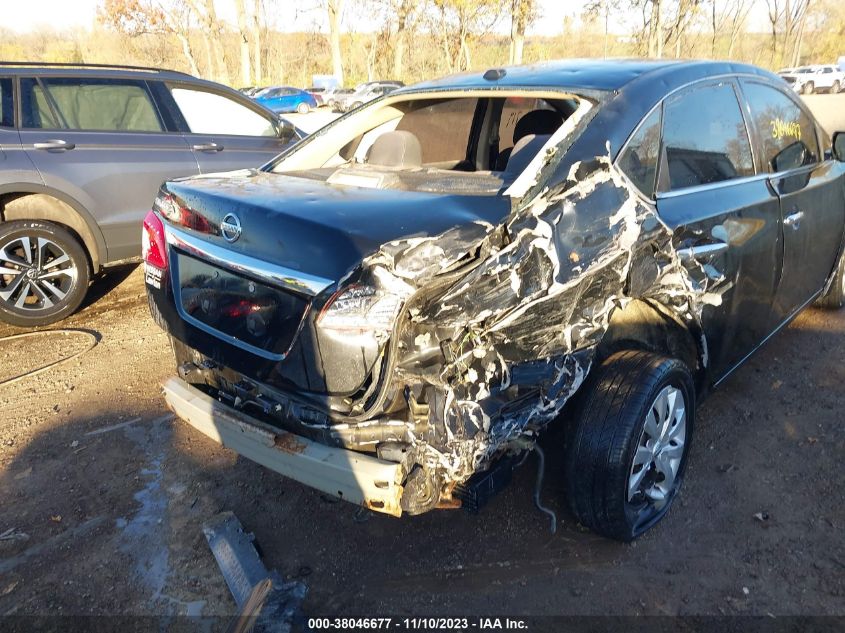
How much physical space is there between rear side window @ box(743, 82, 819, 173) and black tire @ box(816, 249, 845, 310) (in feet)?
3.42

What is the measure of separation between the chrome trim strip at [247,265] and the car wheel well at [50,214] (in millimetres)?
2730

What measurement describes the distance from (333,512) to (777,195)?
259 centimetres

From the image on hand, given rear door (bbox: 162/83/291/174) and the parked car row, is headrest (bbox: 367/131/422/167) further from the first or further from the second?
the parked car row

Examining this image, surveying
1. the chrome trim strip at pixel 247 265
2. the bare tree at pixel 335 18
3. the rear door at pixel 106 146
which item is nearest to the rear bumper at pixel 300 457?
the chrome trim strip at pixel 247 265

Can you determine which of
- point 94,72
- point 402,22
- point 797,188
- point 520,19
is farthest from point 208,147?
point 402,22

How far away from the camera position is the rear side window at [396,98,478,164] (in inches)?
148

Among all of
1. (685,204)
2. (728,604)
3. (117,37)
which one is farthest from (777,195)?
(117,37)

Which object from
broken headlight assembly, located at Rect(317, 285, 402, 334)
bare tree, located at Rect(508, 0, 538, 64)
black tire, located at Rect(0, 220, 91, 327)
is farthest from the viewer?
bare tree, located at Rect(508, 0, 538, 64)

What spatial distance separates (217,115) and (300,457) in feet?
15.0

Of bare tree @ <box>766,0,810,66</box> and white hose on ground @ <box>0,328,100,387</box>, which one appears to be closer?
white hose on ground @ <box>0,328,100,387</box>

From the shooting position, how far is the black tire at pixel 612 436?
238 centimetres

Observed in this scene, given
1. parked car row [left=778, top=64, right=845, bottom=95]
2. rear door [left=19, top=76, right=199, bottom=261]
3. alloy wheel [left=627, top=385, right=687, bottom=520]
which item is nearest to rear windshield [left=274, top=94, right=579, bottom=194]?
alloy wheel [left=627, top=385, right=687, bottom=520]

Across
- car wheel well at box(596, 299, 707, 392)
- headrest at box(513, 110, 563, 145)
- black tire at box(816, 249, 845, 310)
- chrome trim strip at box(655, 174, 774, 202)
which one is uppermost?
headrest at box(513, 110, 563, 145)

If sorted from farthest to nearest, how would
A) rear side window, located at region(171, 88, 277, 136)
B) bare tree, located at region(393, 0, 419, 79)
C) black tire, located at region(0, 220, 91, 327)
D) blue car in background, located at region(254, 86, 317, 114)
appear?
bare tree, located at region(393, 0, 419, 79), blue car in background, located at region(254, 86, 317, 114), rear side window, located at region(171, 88, 277, 136), black tire, located at region(0, 220, 91, 327)
